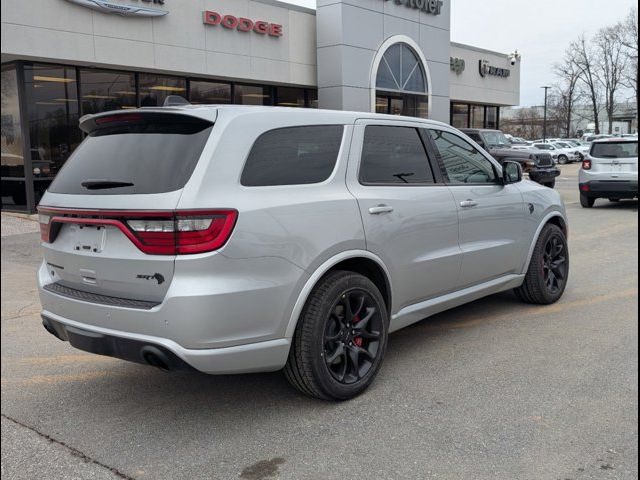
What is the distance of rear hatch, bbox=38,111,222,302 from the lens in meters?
3.15

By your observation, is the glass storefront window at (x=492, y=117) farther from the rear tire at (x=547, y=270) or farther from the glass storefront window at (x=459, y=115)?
the rear tire at (x=547, y=270)

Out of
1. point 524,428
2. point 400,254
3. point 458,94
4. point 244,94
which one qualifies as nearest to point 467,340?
point 400,254

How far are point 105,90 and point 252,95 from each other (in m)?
5.11

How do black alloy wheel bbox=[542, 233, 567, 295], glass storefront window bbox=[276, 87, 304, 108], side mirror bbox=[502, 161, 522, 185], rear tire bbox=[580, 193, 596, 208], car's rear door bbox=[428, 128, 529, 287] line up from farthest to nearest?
1. glass storefront window bbox=[276, 87, 304, 108]
2. rear tire bbox=[580, 193, 596, 208]
3. black alloy wheel bbox=[542, 233, 567, 295]
4. side mirror bbox=[502, 161, 522, 185]
5. car's rear door bbox=[428, 128, 529, 287]

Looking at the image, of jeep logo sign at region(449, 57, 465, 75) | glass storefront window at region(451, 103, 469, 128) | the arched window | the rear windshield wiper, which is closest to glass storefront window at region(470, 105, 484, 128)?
glass storefront window at region(451, 103, 469, 128)

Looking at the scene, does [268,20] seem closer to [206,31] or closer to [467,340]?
[206,31]

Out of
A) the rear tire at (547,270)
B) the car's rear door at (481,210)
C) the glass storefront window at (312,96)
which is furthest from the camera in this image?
the glass storefront window at (312,96)

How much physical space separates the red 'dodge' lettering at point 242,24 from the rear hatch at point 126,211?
554 inches

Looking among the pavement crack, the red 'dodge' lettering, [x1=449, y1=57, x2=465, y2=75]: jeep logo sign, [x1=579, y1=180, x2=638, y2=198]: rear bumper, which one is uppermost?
[x1=449, y1=57, x2=465, y2=75]: jeep logo sign

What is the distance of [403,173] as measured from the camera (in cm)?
445

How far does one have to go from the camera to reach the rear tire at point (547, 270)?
5723 millimetres

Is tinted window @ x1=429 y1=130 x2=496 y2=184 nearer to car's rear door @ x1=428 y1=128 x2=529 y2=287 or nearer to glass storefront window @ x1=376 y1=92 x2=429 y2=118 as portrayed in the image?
car's rear door @ x1=428 y1=128 x2=529 y2=287

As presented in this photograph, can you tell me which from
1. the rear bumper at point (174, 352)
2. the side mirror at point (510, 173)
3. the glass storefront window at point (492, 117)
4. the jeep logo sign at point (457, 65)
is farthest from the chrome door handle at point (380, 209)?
the glass storefront window at point (492, 117)

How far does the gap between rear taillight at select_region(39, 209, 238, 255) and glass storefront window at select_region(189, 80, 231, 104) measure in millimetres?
14947
